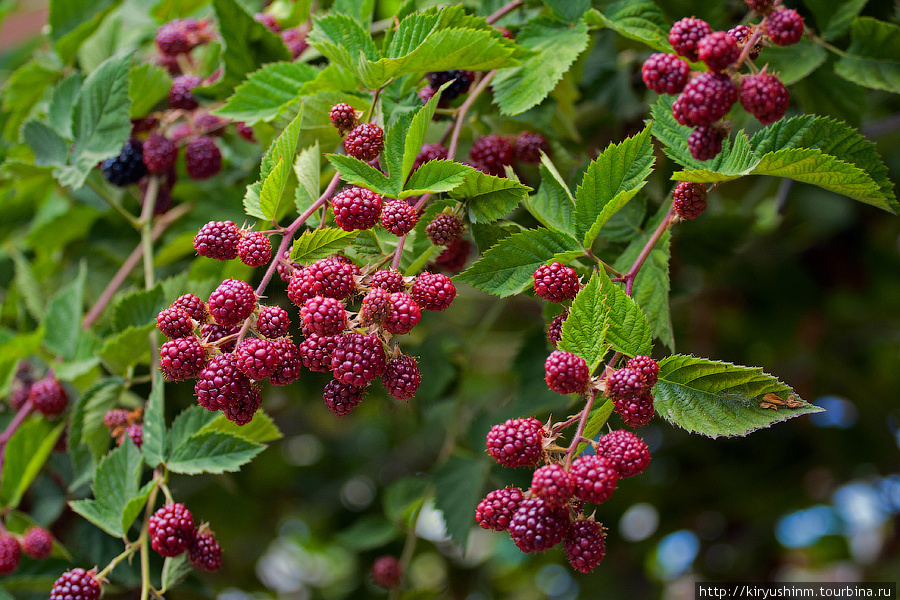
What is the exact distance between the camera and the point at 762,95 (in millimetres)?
661

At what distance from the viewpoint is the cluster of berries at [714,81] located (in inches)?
25.9

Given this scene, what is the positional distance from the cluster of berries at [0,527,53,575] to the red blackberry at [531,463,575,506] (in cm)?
85

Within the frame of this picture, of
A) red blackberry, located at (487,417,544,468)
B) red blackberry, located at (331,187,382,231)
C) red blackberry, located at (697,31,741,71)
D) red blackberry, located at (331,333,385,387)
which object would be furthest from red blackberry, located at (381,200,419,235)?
red blackberry, located at (697,31,741,71)

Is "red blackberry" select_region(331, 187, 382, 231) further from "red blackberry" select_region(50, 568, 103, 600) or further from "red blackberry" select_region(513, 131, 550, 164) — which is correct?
"red blackberry" select_region(50, 568, 103, 600)

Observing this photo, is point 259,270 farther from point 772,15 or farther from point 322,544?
point 322,544

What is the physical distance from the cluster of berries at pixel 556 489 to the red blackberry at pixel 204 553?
0.39 m

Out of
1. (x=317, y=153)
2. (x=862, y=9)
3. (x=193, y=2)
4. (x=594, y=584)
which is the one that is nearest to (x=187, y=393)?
(x=317, y=153)

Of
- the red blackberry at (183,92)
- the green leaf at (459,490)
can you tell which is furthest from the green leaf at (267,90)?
the green leaf at (459,490)

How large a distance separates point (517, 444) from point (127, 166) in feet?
2.94

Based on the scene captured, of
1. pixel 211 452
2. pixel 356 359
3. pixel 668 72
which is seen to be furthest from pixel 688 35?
pixel 211 452

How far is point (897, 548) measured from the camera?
7.61ft

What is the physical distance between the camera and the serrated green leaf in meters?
0.70

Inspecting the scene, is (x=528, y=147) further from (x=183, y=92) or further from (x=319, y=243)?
(x=183, y=92)

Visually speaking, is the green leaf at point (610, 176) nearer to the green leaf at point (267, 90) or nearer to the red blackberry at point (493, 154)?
the red blackberry at point (493, 154)
